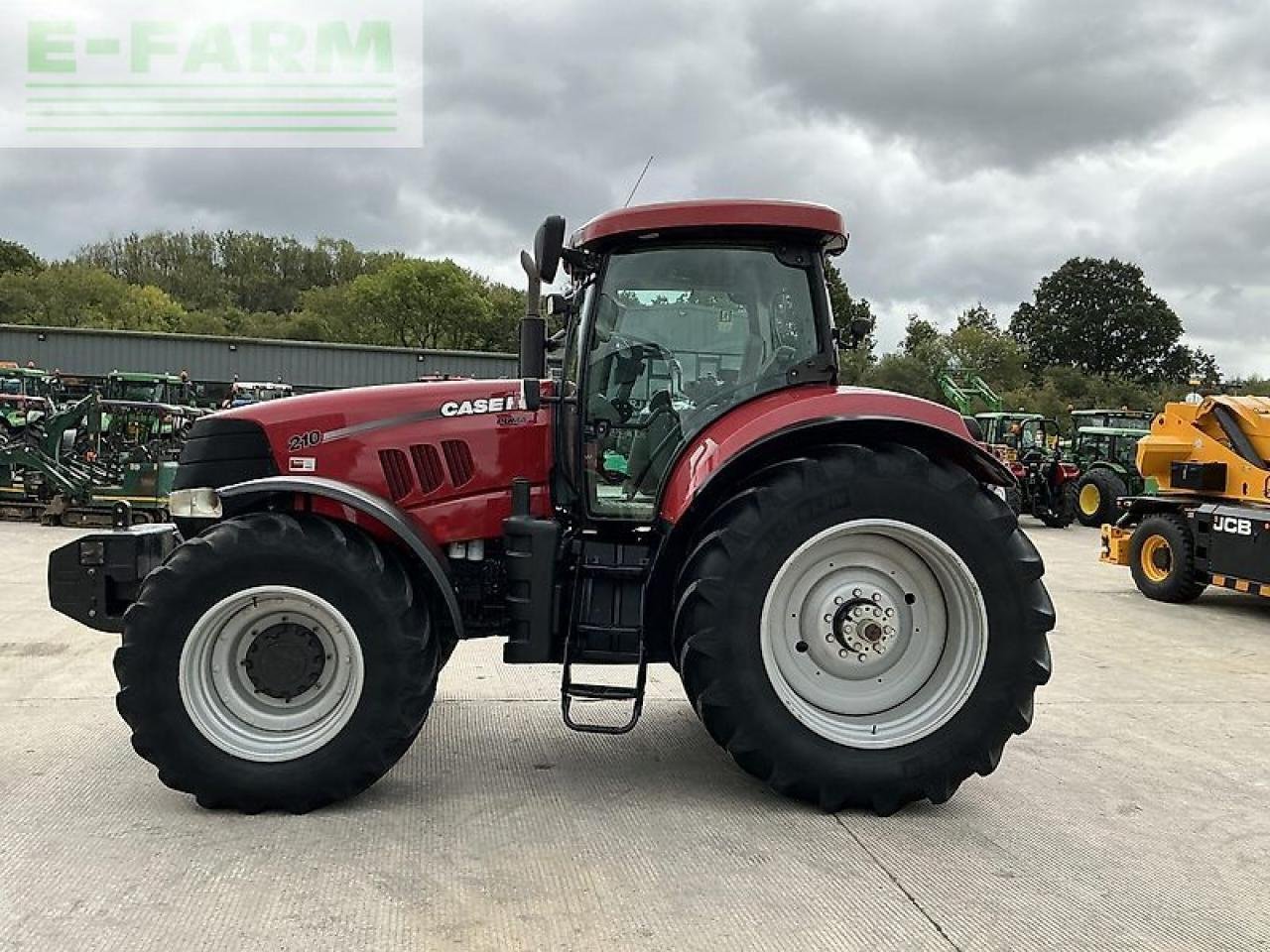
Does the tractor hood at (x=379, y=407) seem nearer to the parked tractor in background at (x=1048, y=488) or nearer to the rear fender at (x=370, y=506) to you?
the rear fender at (x=370, y=506)

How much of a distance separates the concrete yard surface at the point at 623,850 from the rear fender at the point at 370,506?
79 cm

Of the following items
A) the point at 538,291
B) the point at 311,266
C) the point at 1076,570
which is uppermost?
the point at 311,266

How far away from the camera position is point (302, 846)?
338cm

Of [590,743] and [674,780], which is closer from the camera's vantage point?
[674,780]

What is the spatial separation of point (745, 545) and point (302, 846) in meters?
1.81

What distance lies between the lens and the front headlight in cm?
409

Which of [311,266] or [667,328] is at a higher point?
[311,266]

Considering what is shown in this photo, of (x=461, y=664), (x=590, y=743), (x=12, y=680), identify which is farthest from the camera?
(x=461, y=664)

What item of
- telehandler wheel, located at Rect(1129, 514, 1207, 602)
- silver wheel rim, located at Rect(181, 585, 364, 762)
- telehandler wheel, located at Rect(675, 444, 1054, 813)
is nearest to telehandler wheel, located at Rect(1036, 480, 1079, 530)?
telehandler wheel, located at Rect(1129, 514, 1207, 602)

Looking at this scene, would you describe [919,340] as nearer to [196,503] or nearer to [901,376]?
[901,376]

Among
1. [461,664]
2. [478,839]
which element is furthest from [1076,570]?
[478,839]

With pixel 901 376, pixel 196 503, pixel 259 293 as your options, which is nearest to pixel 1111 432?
pixel 196 503

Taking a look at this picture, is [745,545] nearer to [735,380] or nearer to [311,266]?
[735,380]

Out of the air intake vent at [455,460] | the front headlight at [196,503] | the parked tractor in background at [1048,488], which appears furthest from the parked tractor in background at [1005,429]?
the front headlight at [196,503]
